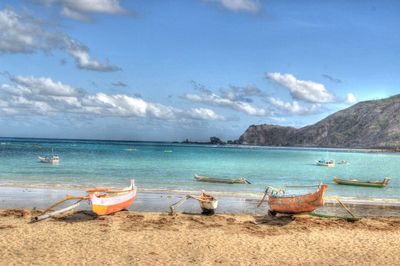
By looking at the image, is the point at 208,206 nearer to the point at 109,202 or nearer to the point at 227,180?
the point at 109,202

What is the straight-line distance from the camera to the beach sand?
1490 cm

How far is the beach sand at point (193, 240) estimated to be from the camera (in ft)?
48.9

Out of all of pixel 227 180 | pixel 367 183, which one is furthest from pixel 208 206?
pixel 367 183

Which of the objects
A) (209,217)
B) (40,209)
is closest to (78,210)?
(40,209)

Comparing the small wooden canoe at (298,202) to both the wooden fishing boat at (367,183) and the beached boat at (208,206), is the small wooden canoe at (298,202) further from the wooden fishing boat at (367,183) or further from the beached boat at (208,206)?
the wooden fishing boat at (367,183)

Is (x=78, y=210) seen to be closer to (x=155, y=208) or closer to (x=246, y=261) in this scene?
(x=155, y=208)

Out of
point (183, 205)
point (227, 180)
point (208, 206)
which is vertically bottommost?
point (183, 205)

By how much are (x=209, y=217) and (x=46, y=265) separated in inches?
374

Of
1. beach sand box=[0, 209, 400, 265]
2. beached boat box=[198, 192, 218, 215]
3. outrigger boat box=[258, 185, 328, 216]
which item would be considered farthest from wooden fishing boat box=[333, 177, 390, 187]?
beached boat box=[198, 192, 218, 215]

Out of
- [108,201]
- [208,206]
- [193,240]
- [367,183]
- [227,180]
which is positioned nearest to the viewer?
[193,240]

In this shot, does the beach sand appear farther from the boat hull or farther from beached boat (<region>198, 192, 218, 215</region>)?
beached boat (<region>198, 192, 218, 215</region>)

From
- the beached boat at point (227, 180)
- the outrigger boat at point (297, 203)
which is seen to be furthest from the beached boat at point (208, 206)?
the beached boat at point (227, 180)

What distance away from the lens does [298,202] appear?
21812 mm

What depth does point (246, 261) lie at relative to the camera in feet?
48.2
